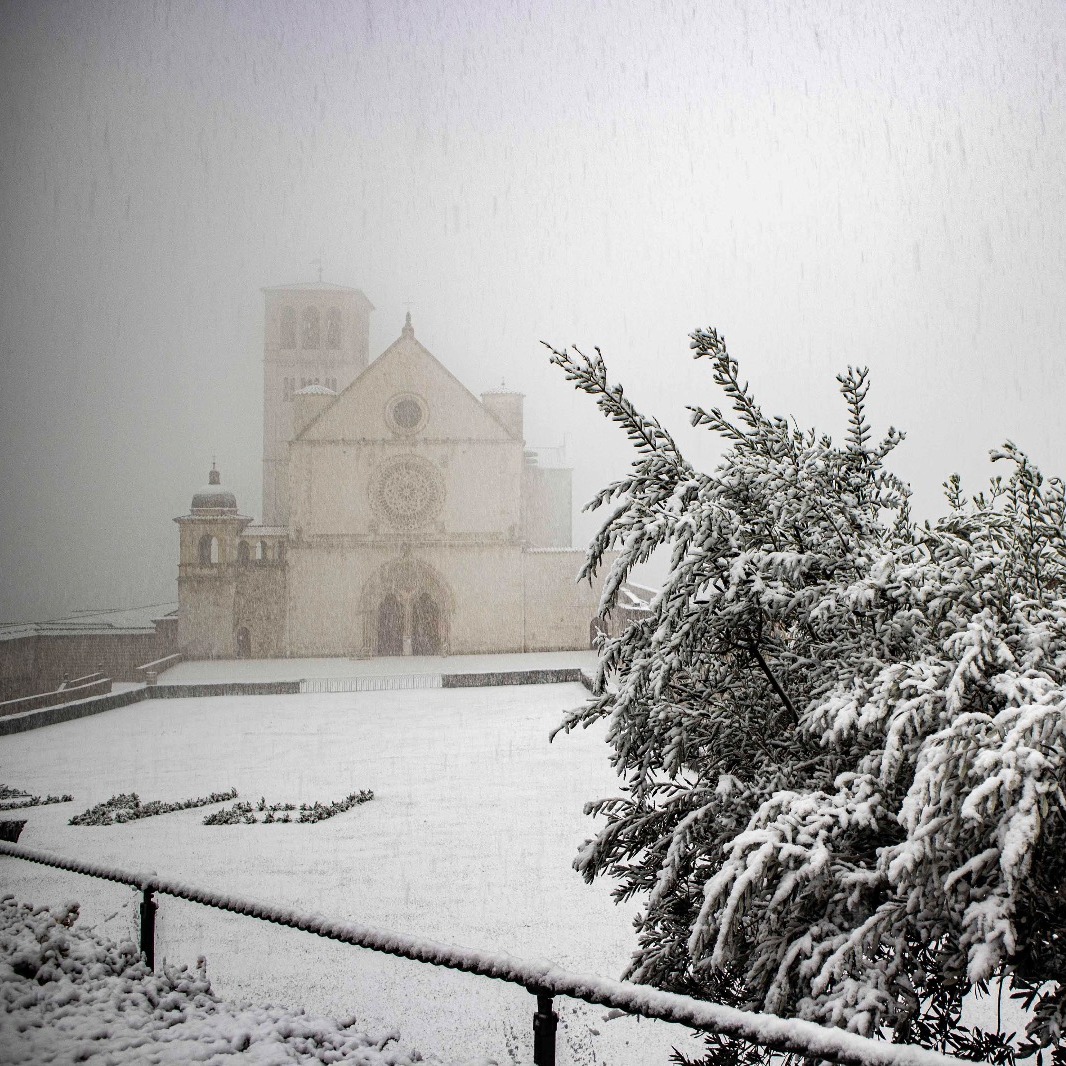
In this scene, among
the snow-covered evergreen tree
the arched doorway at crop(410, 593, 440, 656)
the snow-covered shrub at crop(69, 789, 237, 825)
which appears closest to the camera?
the snow-covered evergreen tree

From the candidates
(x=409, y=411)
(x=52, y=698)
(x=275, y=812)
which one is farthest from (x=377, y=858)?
(x=409, y=411)

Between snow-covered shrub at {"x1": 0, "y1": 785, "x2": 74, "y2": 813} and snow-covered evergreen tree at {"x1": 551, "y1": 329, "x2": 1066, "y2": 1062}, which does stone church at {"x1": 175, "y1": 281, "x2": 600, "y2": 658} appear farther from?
snow-covered evergreen tree at {"x1": 551, "y1": 329, "x2": 1066, "y2": 1062}

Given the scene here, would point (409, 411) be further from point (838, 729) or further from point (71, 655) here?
point (838, 729)

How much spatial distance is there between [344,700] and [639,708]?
22.5 metres

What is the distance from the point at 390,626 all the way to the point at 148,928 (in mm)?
33552

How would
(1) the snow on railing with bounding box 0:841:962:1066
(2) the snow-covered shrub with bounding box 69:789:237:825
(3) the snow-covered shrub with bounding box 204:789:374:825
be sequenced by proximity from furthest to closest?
1. (2) the snow-covered shrub with bounding box 69:789:237:825
2. (3) the snow-covered shrub with bounding box 204:789:374:825
3. (1) the snow on railing with bounding box 0:841:962:1066

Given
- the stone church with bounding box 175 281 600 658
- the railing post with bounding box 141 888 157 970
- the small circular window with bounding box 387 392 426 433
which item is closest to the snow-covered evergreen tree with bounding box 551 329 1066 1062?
the railing post with bounding box 141 888 157 970

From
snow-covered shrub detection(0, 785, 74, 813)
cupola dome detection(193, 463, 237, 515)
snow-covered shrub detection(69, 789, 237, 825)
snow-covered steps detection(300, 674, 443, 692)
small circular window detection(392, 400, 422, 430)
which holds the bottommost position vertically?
snow-covered steps detection(300, 674, 443, 692)

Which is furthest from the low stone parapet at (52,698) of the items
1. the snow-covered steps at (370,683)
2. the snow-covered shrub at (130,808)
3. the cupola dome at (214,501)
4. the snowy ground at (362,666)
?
the cupola dome at (214,501)

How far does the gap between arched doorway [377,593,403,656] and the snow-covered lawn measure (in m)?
16.3

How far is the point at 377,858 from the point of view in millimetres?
10141

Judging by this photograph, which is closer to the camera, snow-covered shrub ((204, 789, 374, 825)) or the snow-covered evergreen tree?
the snow-covered evergreen tree

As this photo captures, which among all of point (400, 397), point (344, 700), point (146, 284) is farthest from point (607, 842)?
point (146, 284)

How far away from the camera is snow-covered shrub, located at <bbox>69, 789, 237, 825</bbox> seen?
1198 centimetres
